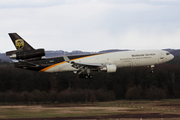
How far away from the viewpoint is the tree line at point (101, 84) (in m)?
111

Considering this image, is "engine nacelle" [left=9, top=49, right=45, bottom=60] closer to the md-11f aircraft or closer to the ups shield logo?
the md-11f aircraft

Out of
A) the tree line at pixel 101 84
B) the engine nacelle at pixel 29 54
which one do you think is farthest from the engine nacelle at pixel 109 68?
the tree line at pixel 101 84

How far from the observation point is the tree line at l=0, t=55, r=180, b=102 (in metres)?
111

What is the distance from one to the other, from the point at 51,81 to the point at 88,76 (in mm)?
→ 61413

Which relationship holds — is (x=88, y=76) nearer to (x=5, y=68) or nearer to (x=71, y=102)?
(x=71, y=102)

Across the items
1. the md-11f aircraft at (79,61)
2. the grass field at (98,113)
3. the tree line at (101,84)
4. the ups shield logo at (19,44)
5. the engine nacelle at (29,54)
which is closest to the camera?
the engine nacelle at (29,54)

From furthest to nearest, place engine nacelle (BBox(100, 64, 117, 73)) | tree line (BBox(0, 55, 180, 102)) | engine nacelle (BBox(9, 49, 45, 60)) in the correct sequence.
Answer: tree line (BBox(0, 55, 180, 102)) → engine nacelle (BBox(100, 64, 117, 73)) → engine nacelle (BBox(9, 49, 45, 60))

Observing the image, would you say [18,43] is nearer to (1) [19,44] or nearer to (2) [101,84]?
(1) [19,44]

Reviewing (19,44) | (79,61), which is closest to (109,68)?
(79,61)

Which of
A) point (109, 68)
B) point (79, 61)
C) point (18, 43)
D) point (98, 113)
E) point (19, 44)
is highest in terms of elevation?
point (18, 43)

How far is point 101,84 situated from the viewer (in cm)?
12106

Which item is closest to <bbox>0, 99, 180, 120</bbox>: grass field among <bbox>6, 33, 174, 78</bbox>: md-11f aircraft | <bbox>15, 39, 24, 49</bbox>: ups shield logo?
<bbox>6, 33, 174, 78</bbox>: md-11f aircraft

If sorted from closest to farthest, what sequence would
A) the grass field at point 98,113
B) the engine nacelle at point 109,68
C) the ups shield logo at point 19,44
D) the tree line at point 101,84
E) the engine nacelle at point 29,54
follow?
the engine nacelle at point 29,54
the engine nacelle at point 109,68
the ups shield logo at point 19,44
the grass field at point 98,113
the tree line at point 101,84

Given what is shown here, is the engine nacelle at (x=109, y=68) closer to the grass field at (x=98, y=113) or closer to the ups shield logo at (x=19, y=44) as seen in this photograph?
the grass field at (x=98, y=113)
